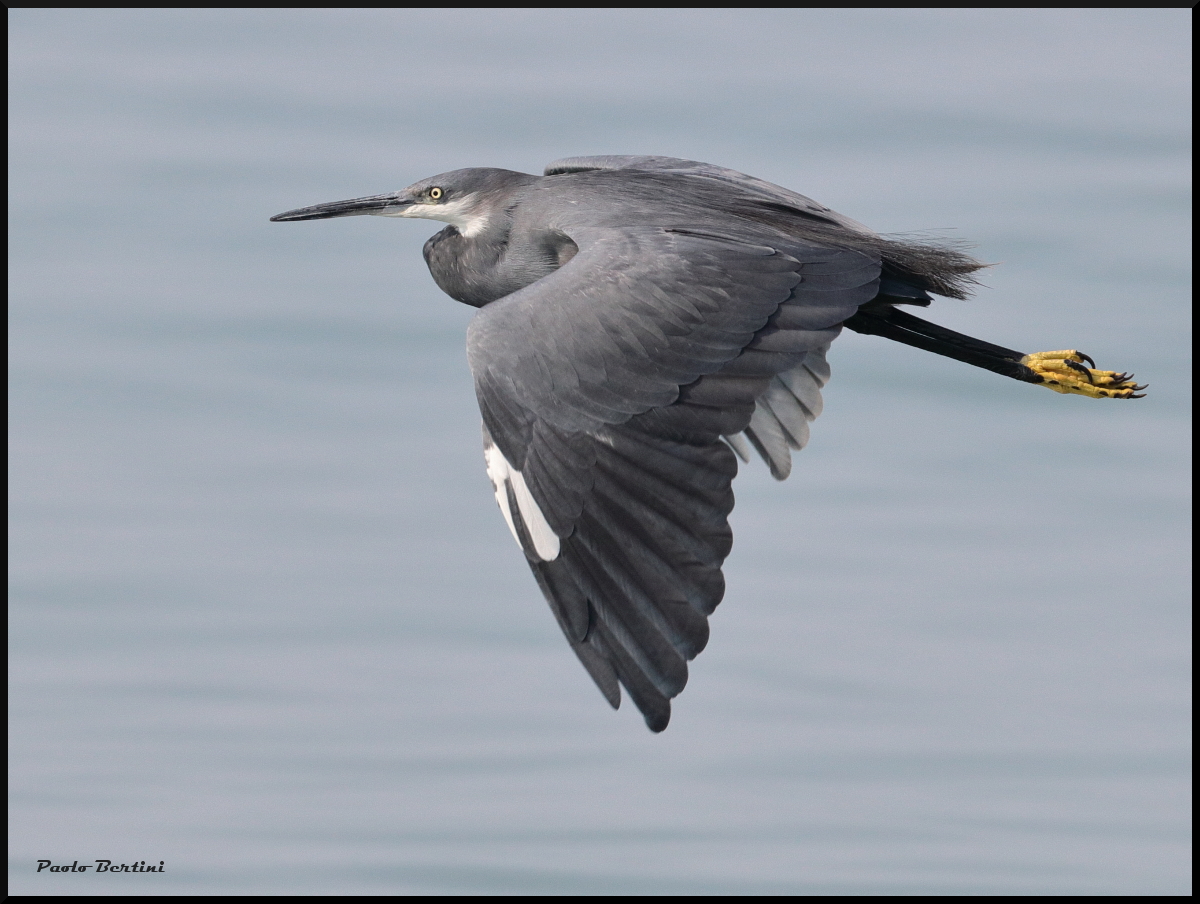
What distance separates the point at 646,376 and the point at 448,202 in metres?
1.85

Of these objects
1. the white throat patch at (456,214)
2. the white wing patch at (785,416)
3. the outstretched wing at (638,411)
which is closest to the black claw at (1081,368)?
the white wing patch at (785,416)

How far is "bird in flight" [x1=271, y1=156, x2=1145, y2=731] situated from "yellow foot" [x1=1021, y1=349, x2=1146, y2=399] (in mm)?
554

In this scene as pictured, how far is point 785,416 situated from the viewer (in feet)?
26.8

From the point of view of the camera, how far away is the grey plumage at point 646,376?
6543 mm

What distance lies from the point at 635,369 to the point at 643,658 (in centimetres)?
102

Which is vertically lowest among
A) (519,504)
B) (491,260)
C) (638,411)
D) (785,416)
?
(785,416)

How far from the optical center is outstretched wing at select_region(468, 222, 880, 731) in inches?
257

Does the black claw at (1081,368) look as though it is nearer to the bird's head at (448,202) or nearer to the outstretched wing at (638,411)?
the outstretched wing at (638,411)

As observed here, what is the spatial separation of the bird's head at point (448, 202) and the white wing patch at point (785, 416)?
128 cm

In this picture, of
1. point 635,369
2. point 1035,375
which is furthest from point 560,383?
point 1035,375

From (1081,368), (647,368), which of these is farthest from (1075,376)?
(647,368)

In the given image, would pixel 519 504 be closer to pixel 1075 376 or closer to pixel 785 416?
pixel 785 416

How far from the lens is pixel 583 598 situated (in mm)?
6613

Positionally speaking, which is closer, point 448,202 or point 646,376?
point 646,376
